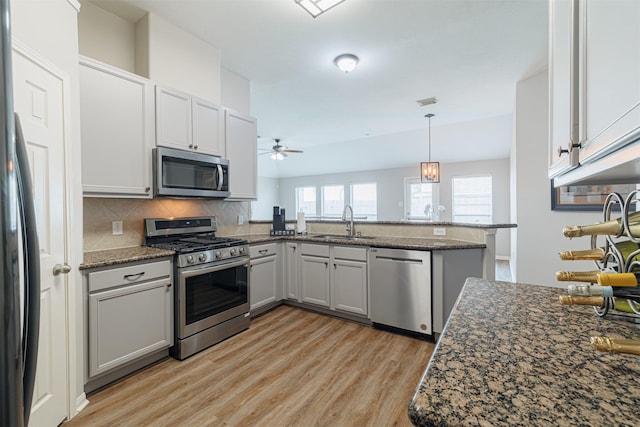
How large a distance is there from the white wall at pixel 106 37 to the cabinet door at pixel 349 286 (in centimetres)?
283

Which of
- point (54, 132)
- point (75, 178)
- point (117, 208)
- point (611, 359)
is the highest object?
point (54, 132)

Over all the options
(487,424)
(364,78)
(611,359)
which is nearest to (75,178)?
(487,424)

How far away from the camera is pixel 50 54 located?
158 cm

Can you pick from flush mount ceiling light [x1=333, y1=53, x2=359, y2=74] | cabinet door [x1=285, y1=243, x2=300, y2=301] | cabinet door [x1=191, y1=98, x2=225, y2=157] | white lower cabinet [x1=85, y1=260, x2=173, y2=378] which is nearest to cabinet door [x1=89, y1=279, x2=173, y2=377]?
white lower cabinet [x1=85, y1=260, x2=173, y2=378]

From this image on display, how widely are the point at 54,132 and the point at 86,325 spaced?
1207 mm

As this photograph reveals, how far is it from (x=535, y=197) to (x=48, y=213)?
4.58m

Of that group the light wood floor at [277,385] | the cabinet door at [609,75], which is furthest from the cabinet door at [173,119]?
the cabinet door at [609,75]

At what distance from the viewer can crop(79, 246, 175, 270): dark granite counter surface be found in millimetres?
1894

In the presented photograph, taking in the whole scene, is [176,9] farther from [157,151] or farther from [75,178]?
[75,178]

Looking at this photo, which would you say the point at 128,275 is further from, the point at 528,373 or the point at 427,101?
the point at 427,101

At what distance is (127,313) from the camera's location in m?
2.05

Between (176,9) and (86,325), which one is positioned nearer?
(86,325)

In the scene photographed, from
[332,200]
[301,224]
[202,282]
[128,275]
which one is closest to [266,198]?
[332,200]

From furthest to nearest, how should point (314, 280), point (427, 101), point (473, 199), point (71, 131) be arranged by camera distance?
1. point (473, 199)
2. point (427, 101)
3. point (314, 280)
4. point (71, 131)
